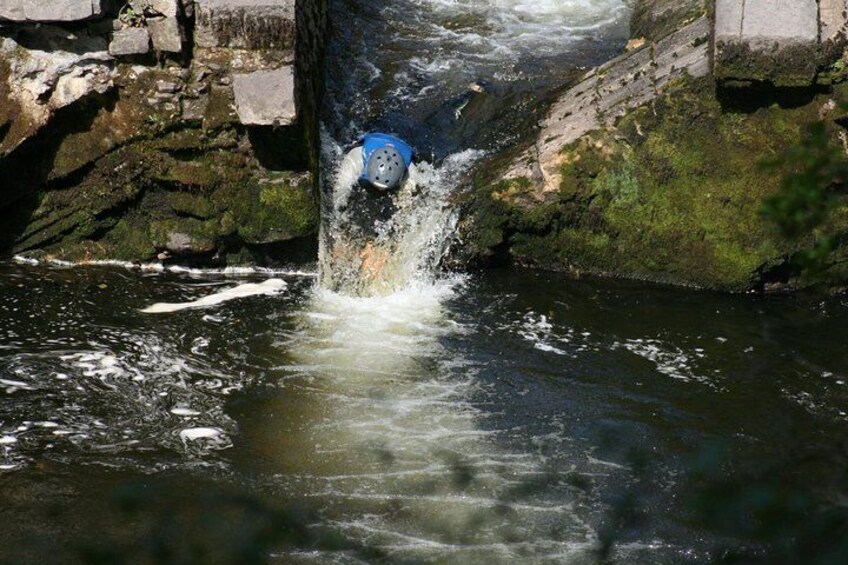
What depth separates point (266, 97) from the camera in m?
6.14

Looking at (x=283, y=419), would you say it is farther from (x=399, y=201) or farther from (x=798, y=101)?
(x=798, y=101)

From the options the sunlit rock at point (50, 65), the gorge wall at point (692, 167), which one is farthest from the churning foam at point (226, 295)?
the sunlit rock at point (50, 65)

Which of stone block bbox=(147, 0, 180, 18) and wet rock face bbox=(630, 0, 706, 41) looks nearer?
stone block bbox=(147, 0, 180, 18)

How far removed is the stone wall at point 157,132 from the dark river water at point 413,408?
29cm

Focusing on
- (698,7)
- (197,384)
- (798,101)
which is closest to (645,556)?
(197,384)

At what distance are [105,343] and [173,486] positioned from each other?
1.59m

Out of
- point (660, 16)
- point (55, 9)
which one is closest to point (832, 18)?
point (660, 16)

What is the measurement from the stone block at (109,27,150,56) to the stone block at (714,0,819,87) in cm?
373

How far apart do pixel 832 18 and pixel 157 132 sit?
4528 mm

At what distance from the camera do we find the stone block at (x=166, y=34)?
6.22 m

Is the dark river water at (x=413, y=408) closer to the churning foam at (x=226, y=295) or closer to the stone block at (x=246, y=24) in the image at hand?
the churning foam at (x=226, y=295)

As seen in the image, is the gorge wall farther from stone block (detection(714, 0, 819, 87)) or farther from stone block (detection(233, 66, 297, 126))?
stone block (detection(233, 66, 297, 126))

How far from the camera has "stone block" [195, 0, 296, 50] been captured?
20.6ft

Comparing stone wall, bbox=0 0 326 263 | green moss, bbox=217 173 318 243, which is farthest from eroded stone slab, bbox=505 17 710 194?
stone wall, bbox=0 0 326 263
